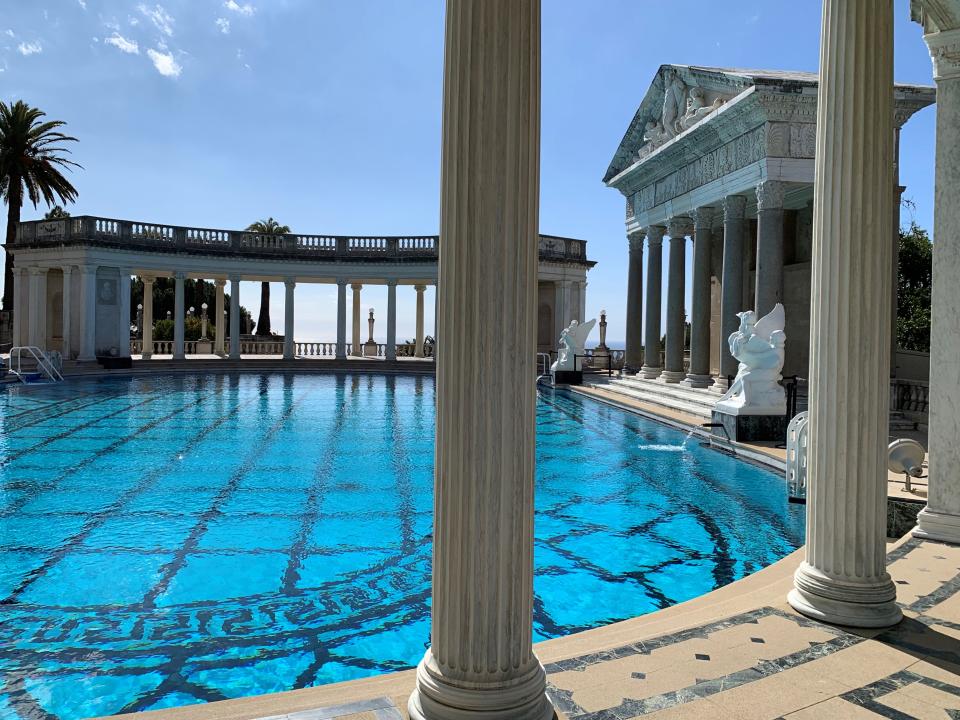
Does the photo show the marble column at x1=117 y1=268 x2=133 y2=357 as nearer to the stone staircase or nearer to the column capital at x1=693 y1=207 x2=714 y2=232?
the stone staircase

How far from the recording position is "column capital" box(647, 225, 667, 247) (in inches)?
1283

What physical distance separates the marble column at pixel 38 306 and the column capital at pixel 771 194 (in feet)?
138

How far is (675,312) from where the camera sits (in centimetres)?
2945

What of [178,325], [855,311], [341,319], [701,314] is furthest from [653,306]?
[178,325]

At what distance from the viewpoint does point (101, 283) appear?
4375cm

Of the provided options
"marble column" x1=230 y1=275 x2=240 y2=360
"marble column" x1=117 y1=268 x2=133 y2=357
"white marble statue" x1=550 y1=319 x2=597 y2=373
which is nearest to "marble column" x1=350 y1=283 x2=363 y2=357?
"marble column" x1=230 y1=275 x2=240 y2=360

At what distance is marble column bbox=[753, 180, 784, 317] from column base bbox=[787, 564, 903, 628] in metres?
18.0

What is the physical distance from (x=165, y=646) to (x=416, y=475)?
8.02 metres

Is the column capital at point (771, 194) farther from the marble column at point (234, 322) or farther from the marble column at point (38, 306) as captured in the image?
the marble column at point (38, 306)

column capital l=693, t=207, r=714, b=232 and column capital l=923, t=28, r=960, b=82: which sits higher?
column capital l=693, t=207, r=714, b=232

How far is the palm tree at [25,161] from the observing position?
1791 inches

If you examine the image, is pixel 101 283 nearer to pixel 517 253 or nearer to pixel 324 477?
pixel 324 477

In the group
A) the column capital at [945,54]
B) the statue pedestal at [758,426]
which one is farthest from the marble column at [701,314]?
the column capital at [945,54]

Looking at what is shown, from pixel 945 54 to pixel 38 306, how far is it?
49.2 meters
